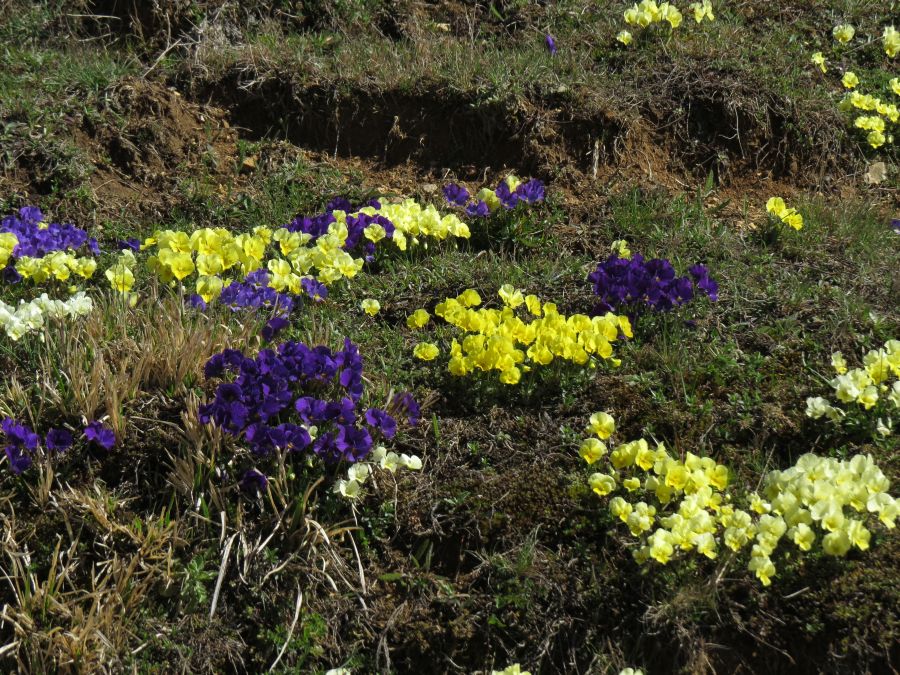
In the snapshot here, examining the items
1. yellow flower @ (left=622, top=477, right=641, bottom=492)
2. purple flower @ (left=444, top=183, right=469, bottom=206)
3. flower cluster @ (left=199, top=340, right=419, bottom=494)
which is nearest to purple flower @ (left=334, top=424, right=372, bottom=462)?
flower cluster @ (left=199, top=340, right=419, bottom=494)

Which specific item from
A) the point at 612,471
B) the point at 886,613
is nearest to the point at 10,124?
the point at 612,471

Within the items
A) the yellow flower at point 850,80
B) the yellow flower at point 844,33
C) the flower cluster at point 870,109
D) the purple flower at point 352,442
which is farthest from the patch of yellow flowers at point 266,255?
the yellow flower at point 844,33

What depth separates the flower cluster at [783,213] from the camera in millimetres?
4297

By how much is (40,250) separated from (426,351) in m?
1.73

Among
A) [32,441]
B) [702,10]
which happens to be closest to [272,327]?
[32,441]

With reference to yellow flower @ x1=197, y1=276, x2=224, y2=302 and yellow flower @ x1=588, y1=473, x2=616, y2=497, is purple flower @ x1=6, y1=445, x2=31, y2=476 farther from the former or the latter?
yellow flower @ x1=588, y1=473, x2=616, y2=497

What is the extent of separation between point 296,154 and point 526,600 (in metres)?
3.07

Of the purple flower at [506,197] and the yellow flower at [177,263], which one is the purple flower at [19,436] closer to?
the yellow flower at [177,263]

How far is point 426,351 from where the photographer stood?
3.54 metres

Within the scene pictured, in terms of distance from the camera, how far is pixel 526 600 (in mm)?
2871

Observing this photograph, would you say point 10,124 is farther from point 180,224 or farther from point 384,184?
point 384,184

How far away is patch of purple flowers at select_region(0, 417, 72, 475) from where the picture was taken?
292cm

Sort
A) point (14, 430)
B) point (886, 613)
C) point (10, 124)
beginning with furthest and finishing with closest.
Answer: point (10, 124) < point (14, 430) < point (886, 613)

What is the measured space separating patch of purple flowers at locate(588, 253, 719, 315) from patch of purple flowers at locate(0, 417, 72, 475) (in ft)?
6.42
